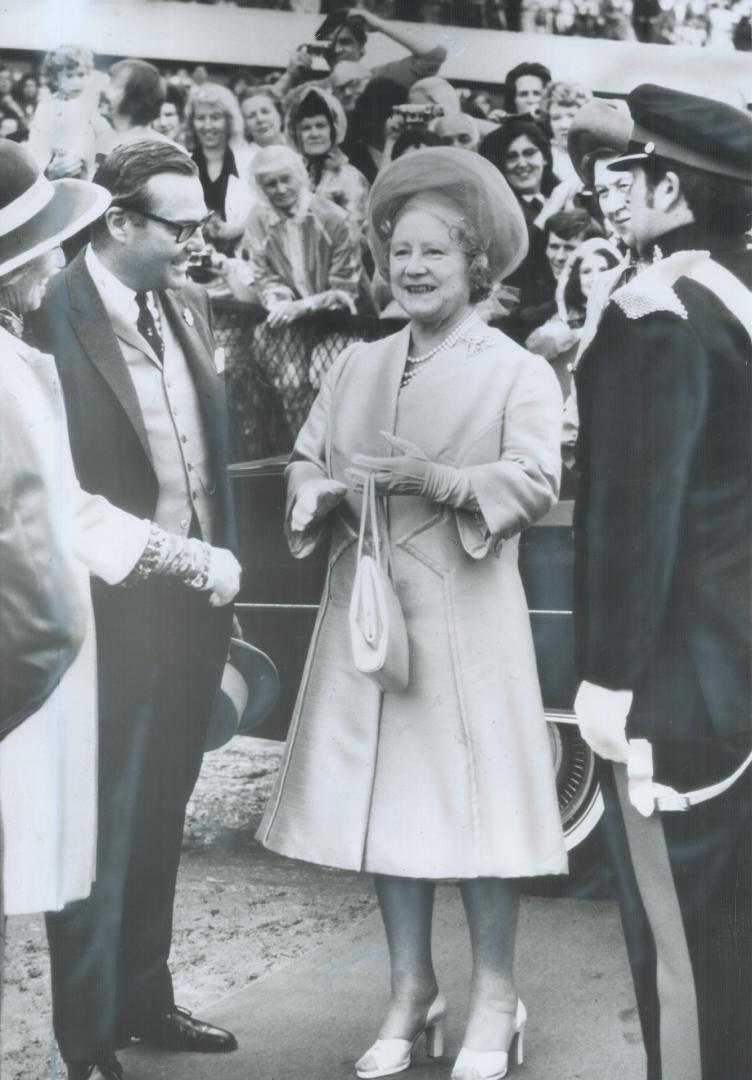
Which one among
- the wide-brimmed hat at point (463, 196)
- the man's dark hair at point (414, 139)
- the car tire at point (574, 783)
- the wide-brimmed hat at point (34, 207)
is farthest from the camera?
the car tire at point (574, 783)

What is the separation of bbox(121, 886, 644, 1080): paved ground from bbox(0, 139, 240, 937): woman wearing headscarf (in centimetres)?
64

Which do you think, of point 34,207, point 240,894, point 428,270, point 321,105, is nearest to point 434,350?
point 428,270

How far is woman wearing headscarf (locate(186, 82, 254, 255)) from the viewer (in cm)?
446

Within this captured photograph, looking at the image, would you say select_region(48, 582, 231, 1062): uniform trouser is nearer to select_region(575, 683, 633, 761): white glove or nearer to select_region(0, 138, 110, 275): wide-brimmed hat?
select_region(0, 138, 110, 275): wide-brimmed hat

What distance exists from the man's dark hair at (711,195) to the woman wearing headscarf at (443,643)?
46 centimetres

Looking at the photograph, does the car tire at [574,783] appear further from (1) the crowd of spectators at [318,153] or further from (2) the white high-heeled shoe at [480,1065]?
(1) the crowd of spectators at [318,153]

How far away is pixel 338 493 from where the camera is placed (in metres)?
4.30

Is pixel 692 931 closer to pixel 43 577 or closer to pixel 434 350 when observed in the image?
pixel 434 350

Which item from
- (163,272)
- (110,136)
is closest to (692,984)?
(163,272)

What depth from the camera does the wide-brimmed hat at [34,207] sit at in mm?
4172

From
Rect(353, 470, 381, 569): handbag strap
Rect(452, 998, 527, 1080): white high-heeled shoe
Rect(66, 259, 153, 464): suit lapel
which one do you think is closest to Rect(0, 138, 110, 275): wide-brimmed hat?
Rect(66, 259, 153, 464): suit lapel

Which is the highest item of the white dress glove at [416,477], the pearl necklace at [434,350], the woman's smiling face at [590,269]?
the woman's smiling face at [590,269]

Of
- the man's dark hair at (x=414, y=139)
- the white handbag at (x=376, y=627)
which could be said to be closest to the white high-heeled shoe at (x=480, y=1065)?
the white handbag at (x=376, y=627)

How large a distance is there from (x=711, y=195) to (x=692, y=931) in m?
1.98
